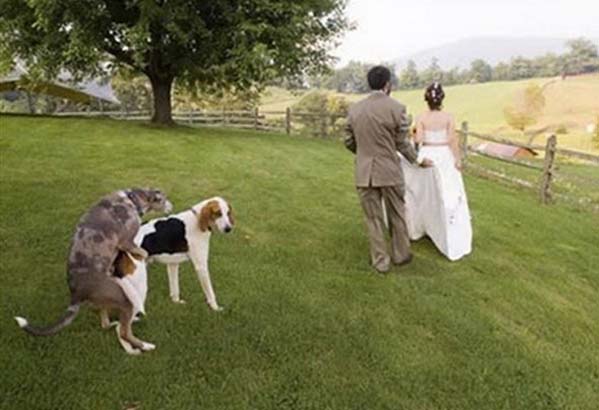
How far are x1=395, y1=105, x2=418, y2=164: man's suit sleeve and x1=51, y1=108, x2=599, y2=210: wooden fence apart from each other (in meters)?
5.92

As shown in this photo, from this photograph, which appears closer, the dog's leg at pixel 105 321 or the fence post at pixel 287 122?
the dog's leg at pixel 105 321

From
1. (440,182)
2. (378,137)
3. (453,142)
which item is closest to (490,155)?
(453,142)

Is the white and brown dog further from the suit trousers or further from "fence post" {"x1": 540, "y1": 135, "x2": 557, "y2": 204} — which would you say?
"fence post" {"x1": 540, "y1": 135, "x2": 557, "y2": 204}

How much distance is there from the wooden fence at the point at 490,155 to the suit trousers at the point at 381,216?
602 cm

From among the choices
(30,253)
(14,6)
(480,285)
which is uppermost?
(14,6)

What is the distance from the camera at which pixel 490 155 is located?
13445 millimetres

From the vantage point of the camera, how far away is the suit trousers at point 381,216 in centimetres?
583

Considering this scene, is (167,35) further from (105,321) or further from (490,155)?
(105,321)

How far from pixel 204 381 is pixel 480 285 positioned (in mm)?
3360

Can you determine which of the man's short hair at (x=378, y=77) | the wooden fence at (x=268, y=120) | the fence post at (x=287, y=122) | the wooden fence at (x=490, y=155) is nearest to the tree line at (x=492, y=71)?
the wooden fence at (x=268, y=120)

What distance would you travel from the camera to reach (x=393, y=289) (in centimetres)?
549

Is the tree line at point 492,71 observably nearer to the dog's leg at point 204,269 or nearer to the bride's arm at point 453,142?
the bride's arm at point 453,142

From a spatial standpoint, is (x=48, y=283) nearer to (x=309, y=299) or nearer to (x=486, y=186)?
(x=309, y=299)

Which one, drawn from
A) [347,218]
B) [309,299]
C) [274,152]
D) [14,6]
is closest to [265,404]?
[309,299]
